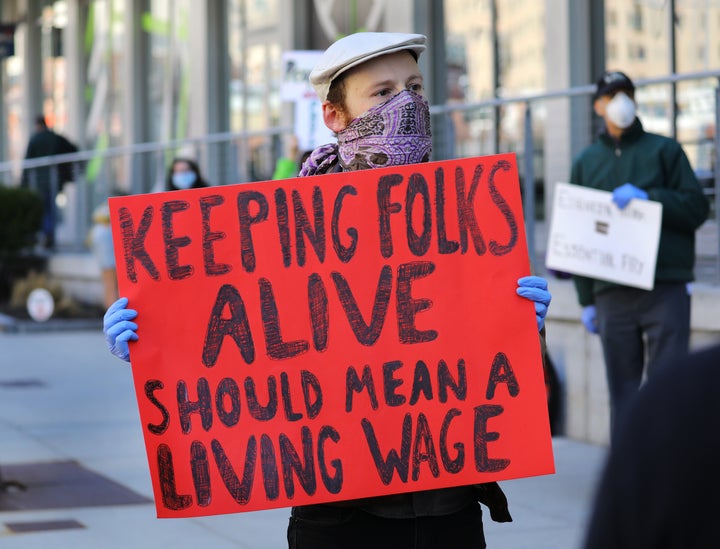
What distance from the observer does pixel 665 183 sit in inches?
263

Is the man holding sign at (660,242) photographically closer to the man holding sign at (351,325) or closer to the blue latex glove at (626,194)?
the blue latex glove at (626,194)

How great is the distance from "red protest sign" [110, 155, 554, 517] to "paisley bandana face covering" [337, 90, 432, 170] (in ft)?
Answer: 0.16

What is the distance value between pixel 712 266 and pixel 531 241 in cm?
170

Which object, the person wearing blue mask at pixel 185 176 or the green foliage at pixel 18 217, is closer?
the person wearing blue mask at pixel 185 176

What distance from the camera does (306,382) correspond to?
287cm

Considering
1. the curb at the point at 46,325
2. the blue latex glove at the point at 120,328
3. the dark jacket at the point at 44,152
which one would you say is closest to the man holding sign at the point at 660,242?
the blue latex glove at the point at 120,328

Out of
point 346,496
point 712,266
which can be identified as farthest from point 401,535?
point 712,266

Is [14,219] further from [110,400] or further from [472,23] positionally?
[110,400]

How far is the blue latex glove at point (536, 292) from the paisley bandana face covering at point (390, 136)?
1.11 feet

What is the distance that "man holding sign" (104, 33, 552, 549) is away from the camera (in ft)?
9.27

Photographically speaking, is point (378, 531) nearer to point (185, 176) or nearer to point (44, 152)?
point (185, 176)

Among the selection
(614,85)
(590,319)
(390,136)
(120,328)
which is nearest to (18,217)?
(590,319)

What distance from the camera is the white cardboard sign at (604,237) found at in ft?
21.5

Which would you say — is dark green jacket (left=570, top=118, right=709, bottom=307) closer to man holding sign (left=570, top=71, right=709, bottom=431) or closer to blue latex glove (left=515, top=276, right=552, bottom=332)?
man holding sign (left=570, top=71, right=709, bottom=431)
